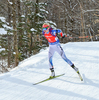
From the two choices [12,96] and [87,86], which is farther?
[87,86]

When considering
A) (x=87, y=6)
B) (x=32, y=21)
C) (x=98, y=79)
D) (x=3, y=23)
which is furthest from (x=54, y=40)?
(x=87, y=6)

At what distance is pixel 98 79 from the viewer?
4562mm

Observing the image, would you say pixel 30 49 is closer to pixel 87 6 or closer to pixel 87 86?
pixel 87 86

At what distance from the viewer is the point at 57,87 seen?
401cm

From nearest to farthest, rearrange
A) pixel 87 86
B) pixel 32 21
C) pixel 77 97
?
pixel 77 97
pixel 87 86
pixel 32 21

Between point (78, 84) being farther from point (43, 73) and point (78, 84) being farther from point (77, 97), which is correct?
point (43, 73)

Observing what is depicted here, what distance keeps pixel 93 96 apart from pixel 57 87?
3.38ft

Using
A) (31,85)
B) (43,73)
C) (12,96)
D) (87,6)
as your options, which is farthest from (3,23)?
(87,6)

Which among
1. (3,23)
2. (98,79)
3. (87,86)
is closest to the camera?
(87,86)

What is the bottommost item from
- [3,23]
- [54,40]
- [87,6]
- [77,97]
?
[77,97]

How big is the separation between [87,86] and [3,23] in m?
5.92

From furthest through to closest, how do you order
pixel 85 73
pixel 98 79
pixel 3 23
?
pixel 3 23 → pixel 85 73 → pixel 98 79

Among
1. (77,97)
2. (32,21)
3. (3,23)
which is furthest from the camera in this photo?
(32,21)

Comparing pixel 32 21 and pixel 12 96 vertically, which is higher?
pixel 32 21
